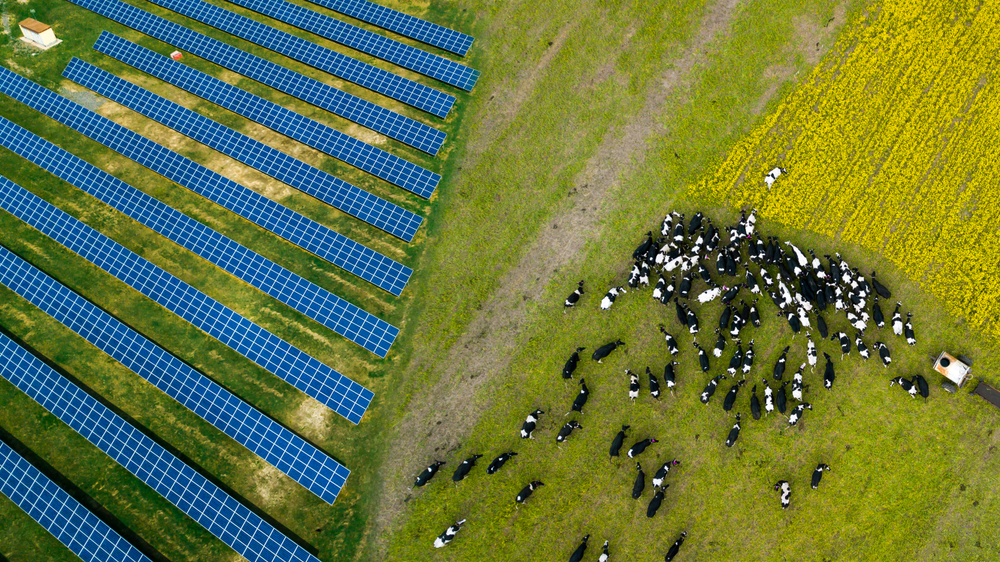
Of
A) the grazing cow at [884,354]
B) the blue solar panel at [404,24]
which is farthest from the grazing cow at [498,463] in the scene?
the blue solar panel at [404,24]

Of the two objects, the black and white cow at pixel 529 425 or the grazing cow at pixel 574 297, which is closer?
the black and white cow at pixel 529 425

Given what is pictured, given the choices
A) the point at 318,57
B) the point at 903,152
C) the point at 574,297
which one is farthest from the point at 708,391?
the point at 318,57

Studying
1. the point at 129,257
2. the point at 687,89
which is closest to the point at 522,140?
the point at 687,89

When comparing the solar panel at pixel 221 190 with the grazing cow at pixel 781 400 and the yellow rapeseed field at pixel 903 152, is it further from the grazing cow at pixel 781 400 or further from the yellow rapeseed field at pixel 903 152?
the grazing cow at pixel 781 400

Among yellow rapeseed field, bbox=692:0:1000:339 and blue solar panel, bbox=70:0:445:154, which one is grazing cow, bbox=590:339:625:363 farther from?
blue solar panel, bbox=70:0:445:154

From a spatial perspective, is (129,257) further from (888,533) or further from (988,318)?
(988,318)

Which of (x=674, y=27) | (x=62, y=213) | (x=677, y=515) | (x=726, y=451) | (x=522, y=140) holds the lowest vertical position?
(x=62, y=213)
